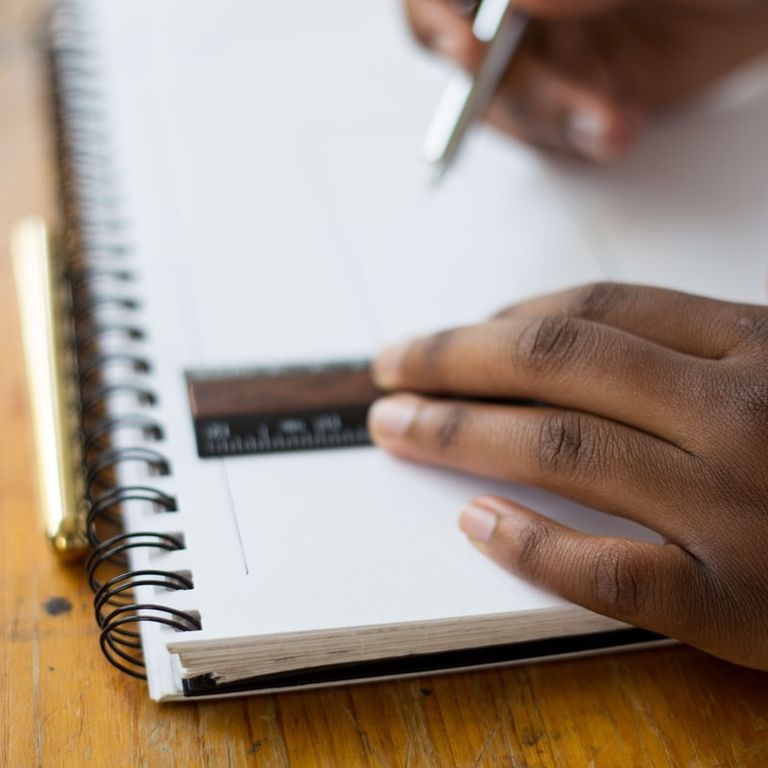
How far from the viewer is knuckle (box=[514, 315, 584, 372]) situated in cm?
63

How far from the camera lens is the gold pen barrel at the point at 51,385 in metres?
0.64

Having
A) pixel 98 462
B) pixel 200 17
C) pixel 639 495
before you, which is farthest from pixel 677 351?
pixel 200 17

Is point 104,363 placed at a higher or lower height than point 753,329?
lower

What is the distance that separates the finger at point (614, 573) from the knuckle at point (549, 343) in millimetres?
109

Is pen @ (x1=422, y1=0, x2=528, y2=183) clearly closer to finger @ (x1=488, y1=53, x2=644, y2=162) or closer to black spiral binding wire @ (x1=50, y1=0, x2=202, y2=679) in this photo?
finger @ (x1=488, y1=53, x2=644, y2=162)

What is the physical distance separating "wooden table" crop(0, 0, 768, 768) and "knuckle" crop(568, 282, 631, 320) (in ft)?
0.77

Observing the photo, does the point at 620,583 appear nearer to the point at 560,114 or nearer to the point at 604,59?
the point at 560,114

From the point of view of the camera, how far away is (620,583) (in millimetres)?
560

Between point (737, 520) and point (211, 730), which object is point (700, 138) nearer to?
point (737, 520)

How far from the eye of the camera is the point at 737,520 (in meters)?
0.57

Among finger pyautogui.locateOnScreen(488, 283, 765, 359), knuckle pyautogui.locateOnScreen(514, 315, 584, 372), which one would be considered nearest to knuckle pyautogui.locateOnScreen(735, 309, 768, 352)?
finger pyautogui.locateOnScreen(488, 283, 765, 359)

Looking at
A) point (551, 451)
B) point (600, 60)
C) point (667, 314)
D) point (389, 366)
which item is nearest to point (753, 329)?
point (667, 314)

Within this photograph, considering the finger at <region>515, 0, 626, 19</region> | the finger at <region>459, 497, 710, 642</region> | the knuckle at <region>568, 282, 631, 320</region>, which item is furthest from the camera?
the finger at <region>515, 0, 626, 19</region>

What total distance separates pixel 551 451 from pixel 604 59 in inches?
21.8
